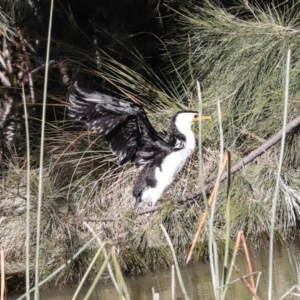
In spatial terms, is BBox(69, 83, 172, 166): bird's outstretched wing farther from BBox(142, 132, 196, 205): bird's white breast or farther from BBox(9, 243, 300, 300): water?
BBox(9, 243, 300, 300): water

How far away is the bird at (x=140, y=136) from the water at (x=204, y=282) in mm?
369

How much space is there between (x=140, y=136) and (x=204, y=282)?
628 mm

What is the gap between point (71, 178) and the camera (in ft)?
9.92

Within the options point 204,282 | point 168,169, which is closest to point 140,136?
point 168,169

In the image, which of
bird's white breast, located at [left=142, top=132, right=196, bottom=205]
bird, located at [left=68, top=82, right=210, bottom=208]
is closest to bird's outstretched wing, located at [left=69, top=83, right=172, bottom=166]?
bird, located at [left=68, top=82, right=210, bottom=208]

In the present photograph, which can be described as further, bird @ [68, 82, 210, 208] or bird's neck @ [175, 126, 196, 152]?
bird's neck @ [175, 126, 196, 152]

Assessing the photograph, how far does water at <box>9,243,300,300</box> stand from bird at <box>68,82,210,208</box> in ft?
1.21

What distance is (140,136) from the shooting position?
269cm

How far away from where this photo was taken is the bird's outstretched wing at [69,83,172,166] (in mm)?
2541

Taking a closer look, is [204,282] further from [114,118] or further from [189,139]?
[114,118]

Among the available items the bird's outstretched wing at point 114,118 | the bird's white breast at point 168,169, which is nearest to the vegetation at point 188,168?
the bird's white breast at point 168,169

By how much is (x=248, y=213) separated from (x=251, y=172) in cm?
15

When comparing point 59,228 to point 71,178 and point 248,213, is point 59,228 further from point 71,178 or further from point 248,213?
point 248,213

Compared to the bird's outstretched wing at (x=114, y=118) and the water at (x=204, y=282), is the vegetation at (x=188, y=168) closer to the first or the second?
the water at (x=204, y=282)
